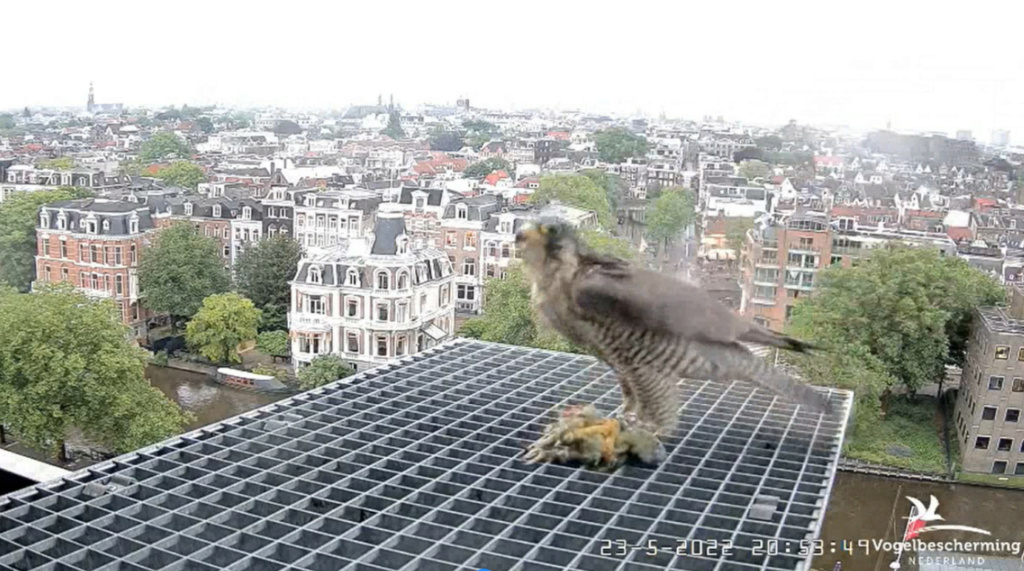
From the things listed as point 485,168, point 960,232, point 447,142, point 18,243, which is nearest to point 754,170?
point 485,168

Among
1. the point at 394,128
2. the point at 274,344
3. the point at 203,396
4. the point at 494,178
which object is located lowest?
the point at 203,396

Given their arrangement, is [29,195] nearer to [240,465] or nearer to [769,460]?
[240,465]

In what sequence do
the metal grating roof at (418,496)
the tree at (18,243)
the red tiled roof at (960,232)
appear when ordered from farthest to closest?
the red tiled roof at (960,232) → the tree at (18,243) → the metal grating roof at (418,496)

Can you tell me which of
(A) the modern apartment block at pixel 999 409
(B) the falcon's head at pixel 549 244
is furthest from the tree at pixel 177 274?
(B) the falcon's head at pixel 549 244

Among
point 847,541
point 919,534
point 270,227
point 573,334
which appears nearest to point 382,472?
point 573,334

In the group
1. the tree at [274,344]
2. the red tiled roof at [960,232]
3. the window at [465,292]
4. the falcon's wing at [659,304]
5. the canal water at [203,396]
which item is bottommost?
the canal water at [203,396]

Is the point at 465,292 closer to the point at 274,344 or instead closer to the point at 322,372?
the point at 274,344

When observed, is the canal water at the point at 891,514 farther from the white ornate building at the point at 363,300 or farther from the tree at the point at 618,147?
the tree at the point at 618,147
